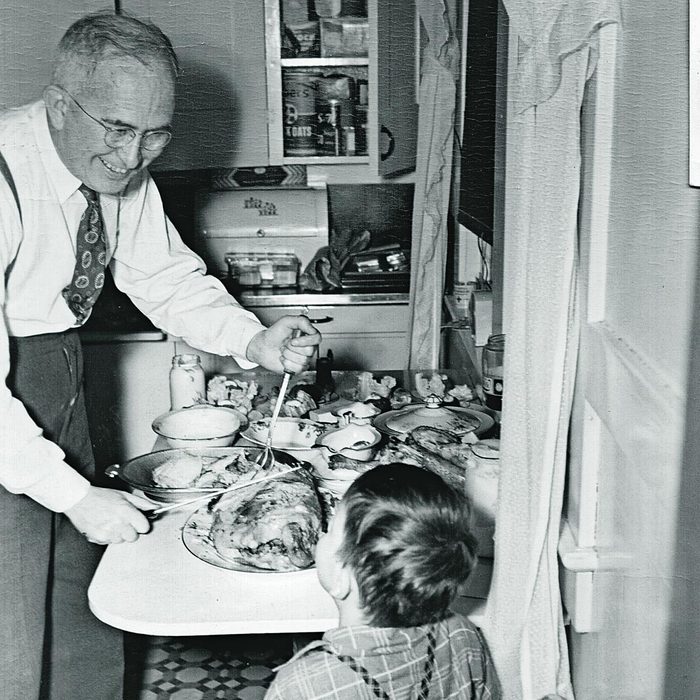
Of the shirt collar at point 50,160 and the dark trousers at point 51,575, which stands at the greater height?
the shirt collar at point 50,160

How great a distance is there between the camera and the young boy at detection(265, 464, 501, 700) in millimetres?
963

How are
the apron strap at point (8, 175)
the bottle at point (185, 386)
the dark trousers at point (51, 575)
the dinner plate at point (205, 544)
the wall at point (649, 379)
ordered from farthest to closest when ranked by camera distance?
the bottle at point (185, 386) < the dark trousers at point (51, 575) < the apron strap at point (8, 175) < the dinner plate at point (205, 544) < the wall at point (649, 379)

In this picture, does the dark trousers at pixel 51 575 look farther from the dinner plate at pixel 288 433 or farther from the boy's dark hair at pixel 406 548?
the boy's dark hair at pixel 406 548

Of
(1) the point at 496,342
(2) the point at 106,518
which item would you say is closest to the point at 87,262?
(2) the point at 106,518

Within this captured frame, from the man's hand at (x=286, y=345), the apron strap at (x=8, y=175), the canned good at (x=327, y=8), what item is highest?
the canned good at (x=327, y=8)

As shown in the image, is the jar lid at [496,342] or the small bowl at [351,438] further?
the jar lid at [496,342]

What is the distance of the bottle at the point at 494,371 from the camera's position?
1.91 m

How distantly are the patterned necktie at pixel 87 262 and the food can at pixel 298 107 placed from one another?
1747 mm

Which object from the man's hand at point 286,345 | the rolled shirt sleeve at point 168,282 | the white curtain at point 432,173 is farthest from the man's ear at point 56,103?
the white curtain at point 432,173

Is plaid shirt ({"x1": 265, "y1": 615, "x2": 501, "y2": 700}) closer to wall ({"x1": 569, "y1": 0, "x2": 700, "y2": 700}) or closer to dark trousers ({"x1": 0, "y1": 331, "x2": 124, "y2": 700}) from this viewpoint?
wall ({"x1": 569, "y1": 0, "x2": 700, "y2": 700})

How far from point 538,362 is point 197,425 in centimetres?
86

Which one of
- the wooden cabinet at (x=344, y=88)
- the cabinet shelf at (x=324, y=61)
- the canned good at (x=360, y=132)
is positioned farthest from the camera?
the canned good at (x=360, y=132)

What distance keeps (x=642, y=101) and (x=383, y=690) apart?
728 mm

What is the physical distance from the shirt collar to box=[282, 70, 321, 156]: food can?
1839 mm
